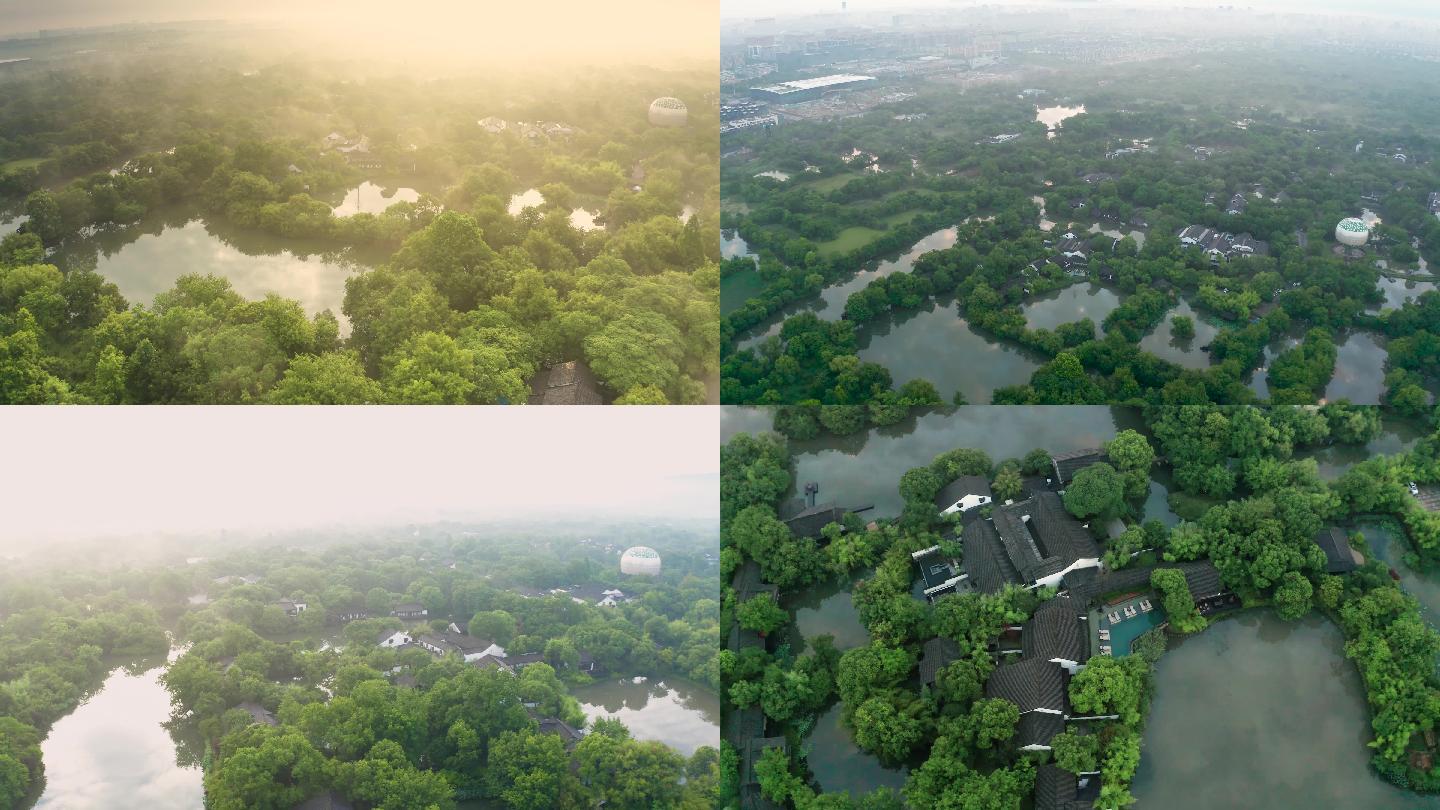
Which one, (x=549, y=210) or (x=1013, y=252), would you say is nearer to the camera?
(x=549, y=210)

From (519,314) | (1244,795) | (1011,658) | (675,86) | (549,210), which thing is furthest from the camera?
(675,86)

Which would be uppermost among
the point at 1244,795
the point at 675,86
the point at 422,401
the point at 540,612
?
the point at 675,86

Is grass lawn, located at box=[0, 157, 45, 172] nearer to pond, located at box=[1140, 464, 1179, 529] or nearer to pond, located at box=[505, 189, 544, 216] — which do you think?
pond, located at box=[505, 189, 544, 216]

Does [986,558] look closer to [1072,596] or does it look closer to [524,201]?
[1072,596]

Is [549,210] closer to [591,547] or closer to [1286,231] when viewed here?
[591,547]

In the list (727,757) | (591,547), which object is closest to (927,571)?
(727,757)

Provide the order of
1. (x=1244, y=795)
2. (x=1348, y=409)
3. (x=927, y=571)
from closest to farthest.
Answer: (x=1244, y=795)
(x=927, y=571)
(x=1348, y=409)
